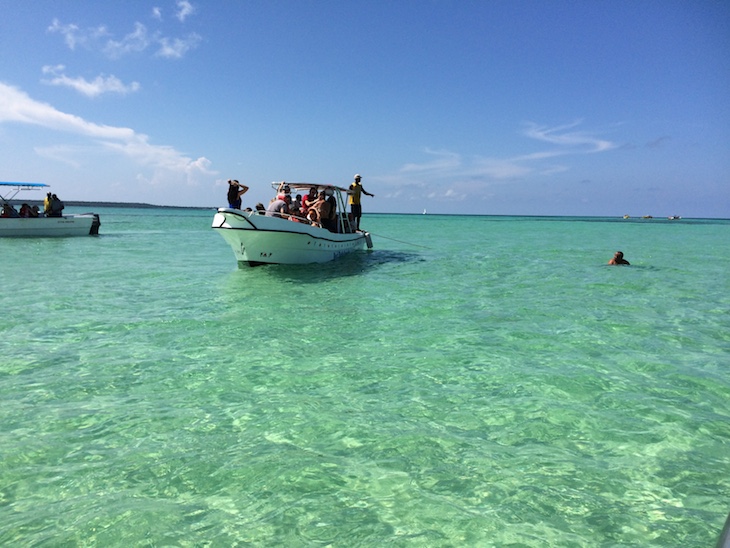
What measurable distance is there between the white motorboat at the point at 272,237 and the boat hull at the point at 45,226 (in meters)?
19.8

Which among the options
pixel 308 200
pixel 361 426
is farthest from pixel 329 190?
pixel 361 426

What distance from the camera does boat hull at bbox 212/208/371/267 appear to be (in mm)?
15078

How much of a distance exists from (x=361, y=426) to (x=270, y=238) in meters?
11.7

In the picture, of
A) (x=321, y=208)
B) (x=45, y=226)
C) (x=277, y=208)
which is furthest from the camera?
(x=45, y=226)

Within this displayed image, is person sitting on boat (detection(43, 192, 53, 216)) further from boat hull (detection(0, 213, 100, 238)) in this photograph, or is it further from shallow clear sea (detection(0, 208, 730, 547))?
shallow clear sea (detection(0, 208, 730, 547))

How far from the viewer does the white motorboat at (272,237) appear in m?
15.1

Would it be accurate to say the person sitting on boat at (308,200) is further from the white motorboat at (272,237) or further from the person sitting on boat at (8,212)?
the person sitting on boat at (8,212)

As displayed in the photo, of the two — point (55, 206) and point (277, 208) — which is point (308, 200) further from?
point (55, 206)

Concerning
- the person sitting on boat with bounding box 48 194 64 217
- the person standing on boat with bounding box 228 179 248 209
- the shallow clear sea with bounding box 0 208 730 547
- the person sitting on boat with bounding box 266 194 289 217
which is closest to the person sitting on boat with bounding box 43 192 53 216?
the person sitting on boat with bounding box 48 194 64 217

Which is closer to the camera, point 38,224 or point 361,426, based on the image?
point 361,426

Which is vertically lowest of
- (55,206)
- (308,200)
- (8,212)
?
(8,212)

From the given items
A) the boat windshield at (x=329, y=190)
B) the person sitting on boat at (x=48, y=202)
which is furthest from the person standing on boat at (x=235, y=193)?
the person sitting on boat at (x=48, y=202)

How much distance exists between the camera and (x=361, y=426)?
4.75 metres

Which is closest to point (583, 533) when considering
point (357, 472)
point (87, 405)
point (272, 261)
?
point (357, 472)
